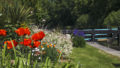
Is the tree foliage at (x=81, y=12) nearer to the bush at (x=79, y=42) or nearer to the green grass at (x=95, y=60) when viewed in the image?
the bush at (x=79, y=42)

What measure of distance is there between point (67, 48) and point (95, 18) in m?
22.6

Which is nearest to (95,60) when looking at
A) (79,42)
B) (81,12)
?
(79,42)

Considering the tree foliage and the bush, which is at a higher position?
the tree foliage

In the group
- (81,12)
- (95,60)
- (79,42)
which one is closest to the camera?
(95,60)

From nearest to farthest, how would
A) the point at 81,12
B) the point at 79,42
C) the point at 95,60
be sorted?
the point at 95,60
the point at 79,42
the point at 81,12

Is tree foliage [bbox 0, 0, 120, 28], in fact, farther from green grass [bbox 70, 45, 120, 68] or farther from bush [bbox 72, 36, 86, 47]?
green grass [bbox 70, 45, 120, 68]

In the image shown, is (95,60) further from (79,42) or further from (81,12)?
(81,12)

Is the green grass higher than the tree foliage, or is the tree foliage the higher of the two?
the tree foliage

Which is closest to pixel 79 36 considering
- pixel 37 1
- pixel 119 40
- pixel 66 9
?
pixel 119 40

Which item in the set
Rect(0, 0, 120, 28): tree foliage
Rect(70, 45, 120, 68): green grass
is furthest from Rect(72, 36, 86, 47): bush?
Rect(70, 45, 120, 68): green grass

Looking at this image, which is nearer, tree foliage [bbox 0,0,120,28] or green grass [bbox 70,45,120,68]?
green grass [bbox 70,45,120,68]

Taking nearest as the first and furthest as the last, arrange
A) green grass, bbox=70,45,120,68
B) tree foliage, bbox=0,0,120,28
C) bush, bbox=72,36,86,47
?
green grass, bbox=70,45,120,68, tree foliage, bbox=0,0,120,28, bush, bbox=72,36,86,47

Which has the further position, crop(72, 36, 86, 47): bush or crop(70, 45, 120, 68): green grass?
crop(72, 36, 86, 47): bush

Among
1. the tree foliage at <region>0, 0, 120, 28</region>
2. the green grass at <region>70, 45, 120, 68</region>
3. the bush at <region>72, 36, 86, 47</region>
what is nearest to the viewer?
the green grass at <region>70, 45, 120, 68</region>
